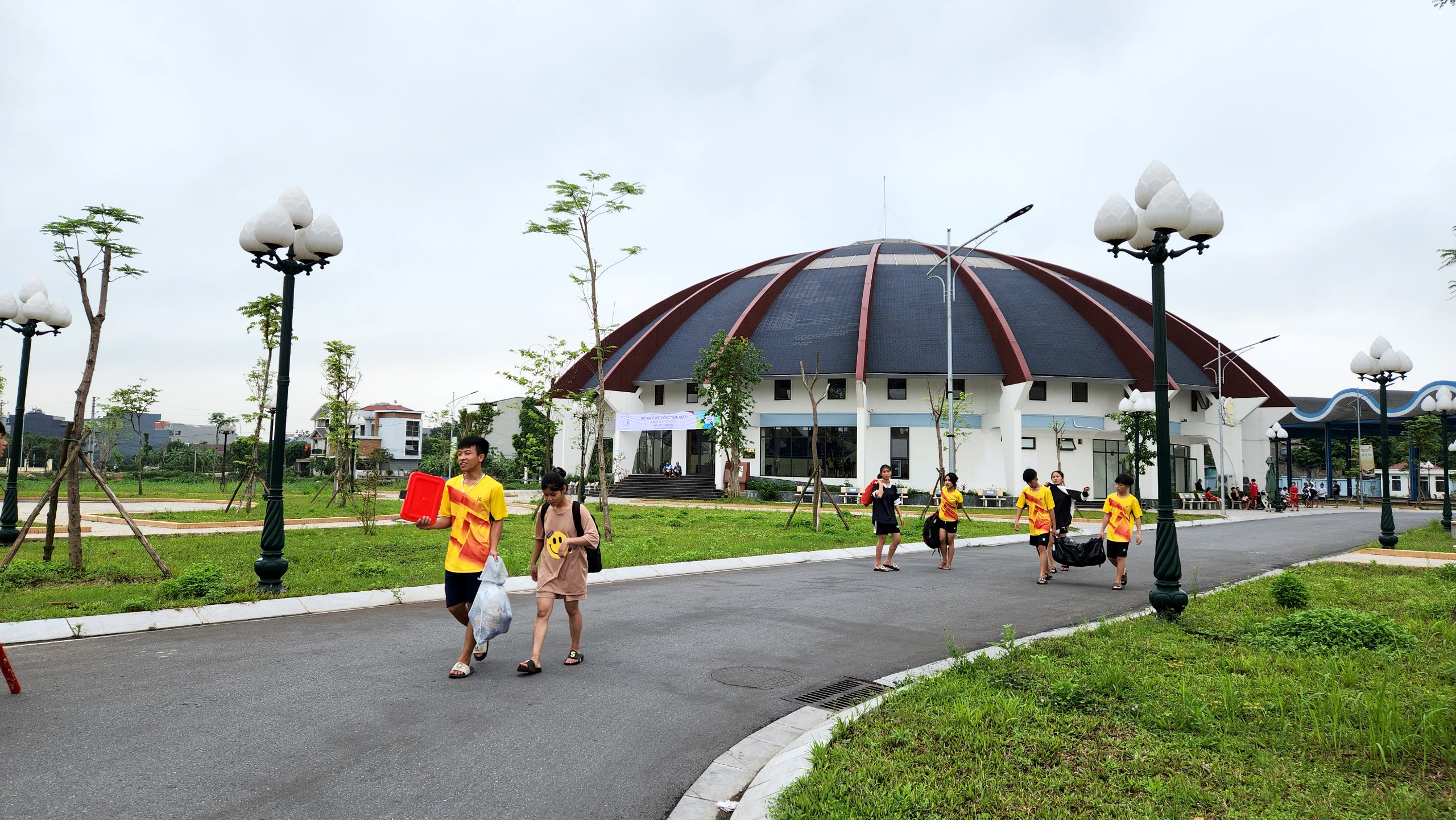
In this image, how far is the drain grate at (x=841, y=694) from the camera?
6.03 m

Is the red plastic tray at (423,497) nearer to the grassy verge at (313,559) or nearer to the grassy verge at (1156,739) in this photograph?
the grassy verge at (1156,739)

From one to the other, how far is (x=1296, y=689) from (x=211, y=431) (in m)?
141

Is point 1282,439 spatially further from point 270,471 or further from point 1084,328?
point 270,471

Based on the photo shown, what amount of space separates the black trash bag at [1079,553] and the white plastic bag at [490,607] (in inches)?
375

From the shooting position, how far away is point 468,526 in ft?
21.9

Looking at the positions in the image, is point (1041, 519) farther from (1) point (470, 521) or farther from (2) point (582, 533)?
(1) point (470, 521)

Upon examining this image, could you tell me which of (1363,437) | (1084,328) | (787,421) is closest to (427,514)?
(787,421)

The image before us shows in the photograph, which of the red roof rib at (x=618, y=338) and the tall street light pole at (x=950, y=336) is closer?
the tall street light pole at (x=950, y=336)

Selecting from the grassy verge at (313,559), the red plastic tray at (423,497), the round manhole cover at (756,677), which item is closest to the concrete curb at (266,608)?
the grassy verge at (313,559)

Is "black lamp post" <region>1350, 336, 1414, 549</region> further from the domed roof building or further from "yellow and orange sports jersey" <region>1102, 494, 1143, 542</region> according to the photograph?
the domed roof building

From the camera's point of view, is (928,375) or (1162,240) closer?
(1162,240)

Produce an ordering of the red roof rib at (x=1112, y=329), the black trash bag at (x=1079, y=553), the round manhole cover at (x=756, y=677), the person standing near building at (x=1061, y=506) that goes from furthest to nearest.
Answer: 1. the red roof rib at (x=1112, y=329)
2. the person standing near building at (x=1061, y=506)
3. the black trash bag at (x=1079, y=553)
4. the round manhole cover at (x=756, y=677)

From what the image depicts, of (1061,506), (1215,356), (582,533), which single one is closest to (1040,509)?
(1061,506)

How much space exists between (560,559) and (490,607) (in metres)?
0.71
